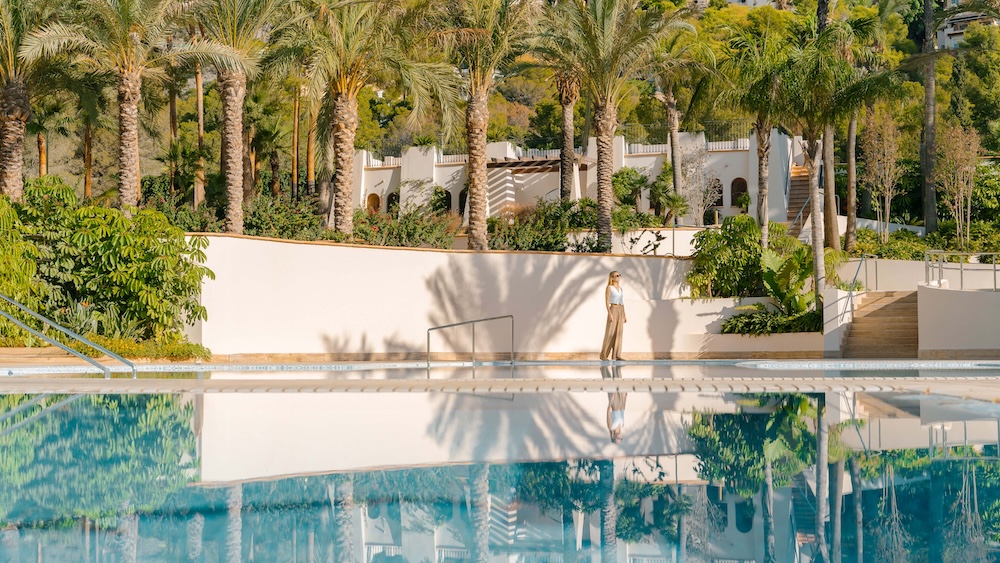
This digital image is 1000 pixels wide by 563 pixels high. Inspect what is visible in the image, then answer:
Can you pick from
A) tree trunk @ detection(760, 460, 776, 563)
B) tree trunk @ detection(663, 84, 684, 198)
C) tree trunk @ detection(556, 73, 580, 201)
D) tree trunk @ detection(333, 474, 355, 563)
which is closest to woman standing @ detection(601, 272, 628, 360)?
tree trunk @ detection(760, 460, 776, 563)

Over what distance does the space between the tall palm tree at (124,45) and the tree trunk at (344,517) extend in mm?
16362

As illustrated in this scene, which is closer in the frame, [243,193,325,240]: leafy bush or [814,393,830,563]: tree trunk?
[814,393,830,563]: tree trunk

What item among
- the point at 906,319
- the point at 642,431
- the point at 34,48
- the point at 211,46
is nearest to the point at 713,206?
the point at 906,319

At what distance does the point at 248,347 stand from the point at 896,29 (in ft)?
187

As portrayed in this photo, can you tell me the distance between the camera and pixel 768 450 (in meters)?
8.68

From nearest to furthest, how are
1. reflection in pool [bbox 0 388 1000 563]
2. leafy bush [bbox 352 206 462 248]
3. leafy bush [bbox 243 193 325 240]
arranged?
reflection in pool [bbox 0 388 1000 563] < leafy bush [bbox 352 206 462 248] < leafy bush [bbox 243 193 325 240]

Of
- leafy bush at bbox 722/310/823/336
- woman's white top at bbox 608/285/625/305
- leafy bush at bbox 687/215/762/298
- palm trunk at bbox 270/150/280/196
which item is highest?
palm trunk at bbox 270/150/280/196

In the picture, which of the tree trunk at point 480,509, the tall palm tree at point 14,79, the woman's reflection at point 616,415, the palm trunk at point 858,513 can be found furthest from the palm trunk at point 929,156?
the tree trunk at point 480,509

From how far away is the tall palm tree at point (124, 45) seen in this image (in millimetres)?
22234

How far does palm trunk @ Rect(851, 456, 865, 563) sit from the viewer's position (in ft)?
18.2

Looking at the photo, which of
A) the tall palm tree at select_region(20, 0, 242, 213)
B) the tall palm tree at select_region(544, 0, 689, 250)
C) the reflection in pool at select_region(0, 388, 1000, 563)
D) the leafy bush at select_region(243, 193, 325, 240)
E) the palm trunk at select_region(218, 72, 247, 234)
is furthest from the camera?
the leafy bush at select_region(243, 193, 325, 240)

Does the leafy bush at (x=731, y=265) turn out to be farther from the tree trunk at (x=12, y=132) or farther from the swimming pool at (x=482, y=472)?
the tree trunk at (x=12, y=132)

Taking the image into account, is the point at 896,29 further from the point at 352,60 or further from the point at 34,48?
the point at 34,48

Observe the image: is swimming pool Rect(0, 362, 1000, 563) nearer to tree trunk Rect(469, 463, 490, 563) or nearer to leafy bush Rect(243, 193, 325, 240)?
tree trunk Rect(469, 463, 490, 563)
